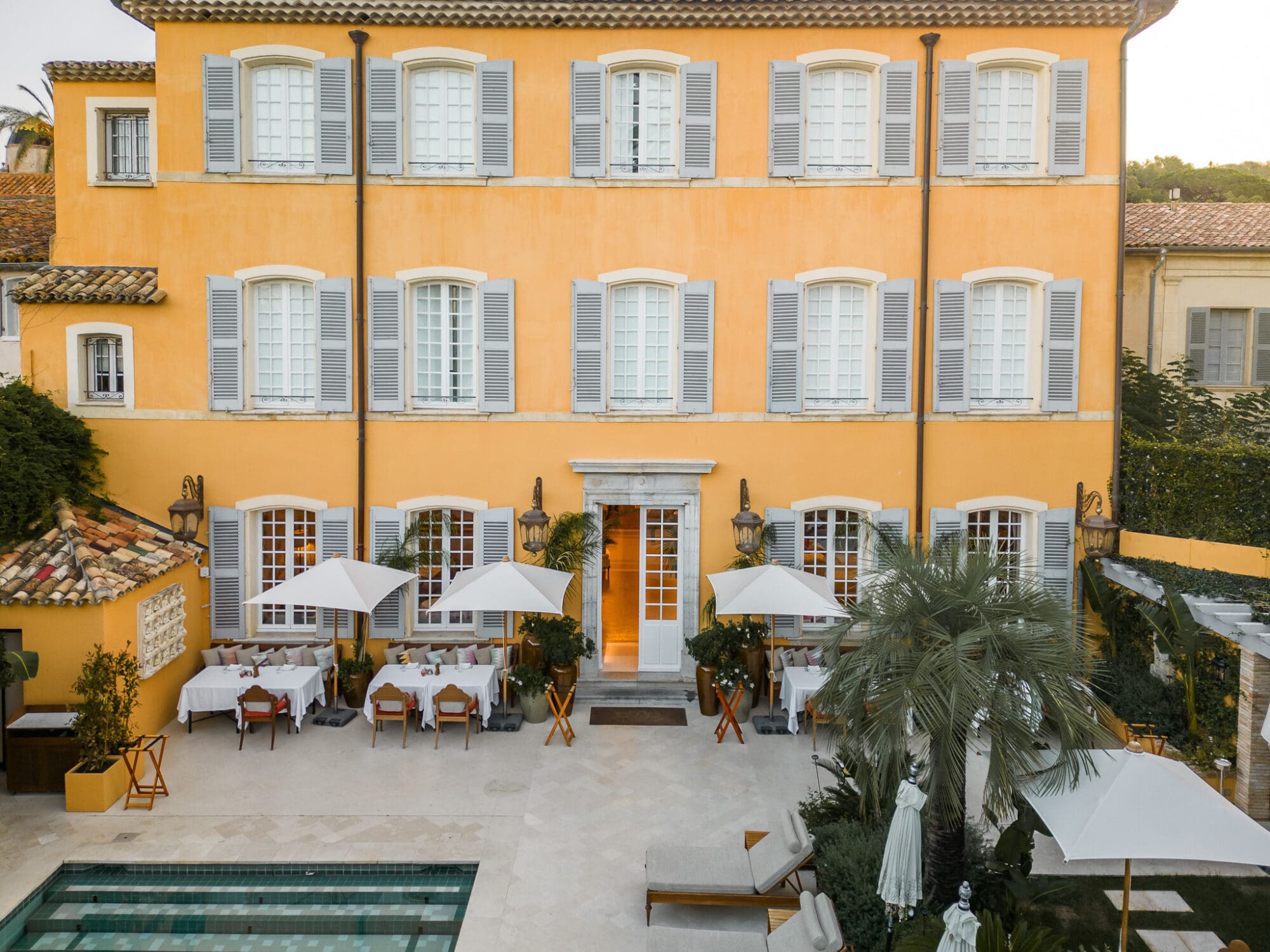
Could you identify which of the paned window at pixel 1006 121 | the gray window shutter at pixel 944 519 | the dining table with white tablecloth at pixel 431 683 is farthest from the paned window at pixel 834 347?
the dining table with white tablecloth at pixel 431 683

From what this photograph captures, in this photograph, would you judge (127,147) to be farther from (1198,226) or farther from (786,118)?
(1198,226)

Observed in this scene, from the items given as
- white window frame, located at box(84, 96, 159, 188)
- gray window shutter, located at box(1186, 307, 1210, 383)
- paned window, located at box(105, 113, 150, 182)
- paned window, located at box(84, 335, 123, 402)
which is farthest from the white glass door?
gray window shutter, located at box(1186, 307, 1210, 383)

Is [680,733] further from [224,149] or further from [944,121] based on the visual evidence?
[224,149]

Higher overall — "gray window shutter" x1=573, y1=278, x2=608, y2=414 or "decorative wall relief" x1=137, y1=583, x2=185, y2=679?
"gray window shutter" x1=573, y1=278, x2=608, y2=414

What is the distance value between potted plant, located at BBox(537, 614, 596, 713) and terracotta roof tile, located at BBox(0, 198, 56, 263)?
956 centimetres

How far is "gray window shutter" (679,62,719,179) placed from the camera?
11945mm

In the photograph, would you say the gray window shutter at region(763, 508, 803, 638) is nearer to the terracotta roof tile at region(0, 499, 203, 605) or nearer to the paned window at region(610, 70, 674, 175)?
the paned window at region(610, 70, 674, 175)

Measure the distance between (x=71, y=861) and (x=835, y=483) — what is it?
9.81 metres

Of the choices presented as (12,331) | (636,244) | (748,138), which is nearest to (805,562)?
(636,244)

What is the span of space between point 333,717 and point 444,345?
5323mm

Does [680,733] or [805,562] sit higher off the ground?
[805,562]

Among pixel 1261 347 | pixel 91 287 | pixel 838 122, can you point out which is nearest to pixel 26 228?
pixel 91 287

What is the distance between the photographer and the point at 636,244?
12195 mm

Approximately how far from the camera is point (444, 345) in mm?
12508
